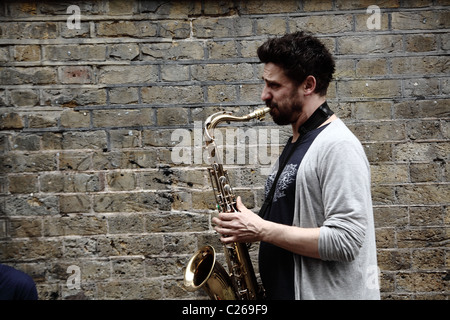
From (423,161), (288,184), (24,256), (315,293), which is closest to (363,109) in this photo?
(423,161)

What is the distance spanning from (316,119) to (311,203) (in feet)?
1.69

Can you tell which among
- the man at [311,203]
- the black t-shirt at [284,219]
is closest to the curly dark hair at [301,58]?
the man at [311,203]

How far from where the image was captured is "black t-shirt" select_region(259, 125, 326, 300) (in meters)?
2.22

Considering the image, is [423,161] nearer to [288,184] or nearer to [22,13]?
[288,184]

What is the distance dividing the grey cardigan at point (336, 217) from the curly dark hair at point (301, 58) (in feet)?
1.15

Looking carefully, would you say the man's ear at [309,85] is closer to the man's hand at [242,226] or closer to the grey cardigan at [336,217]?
the grey cardigan at [336,217]

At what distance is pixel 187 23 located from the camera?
3.58 meters

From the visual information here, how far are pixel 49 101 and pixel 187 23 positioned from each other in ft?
4.53

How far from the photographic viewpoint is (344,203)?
196cm

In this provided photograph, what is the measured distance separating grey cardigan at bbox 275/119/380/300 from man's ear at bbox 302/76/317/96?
0.27 metres

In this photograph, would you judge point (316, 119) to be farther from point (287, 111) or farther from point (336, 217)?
point (336, 217)

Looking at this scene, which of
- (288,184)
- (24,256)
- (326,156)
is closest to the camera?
(326,156)

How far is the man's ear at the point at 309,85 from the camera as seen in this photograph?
7.75 ft

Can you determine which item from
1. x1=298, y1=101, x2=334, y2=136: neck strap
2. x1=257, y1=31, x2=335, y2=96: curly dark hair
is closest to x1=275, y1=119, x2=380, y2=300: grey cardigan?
x1=298, y1=101, x2=334, y2=136: neck strap
